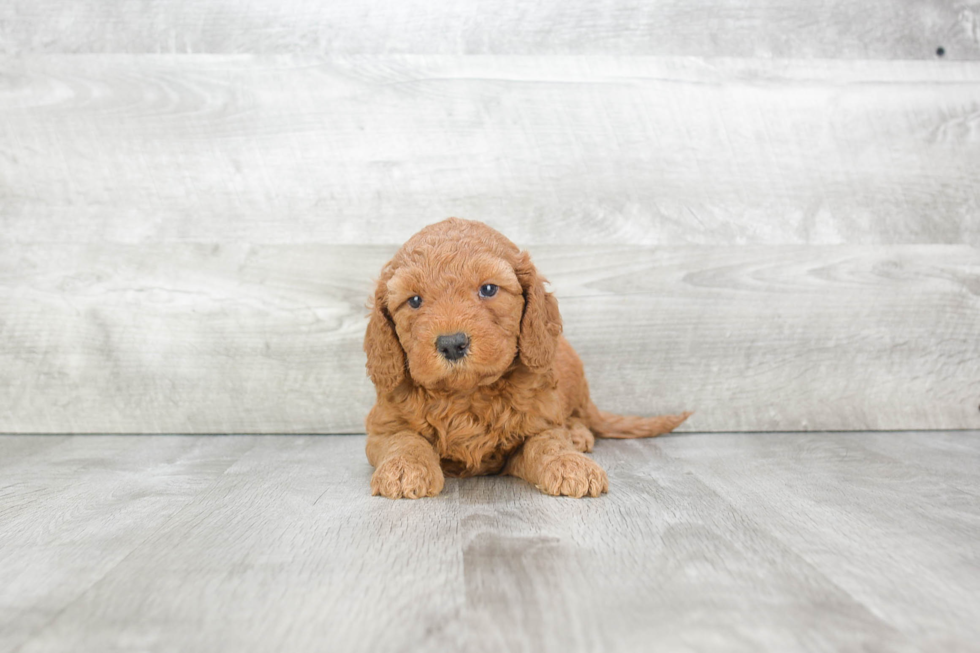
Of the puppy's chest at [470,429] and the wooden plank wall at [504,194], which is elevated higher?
the wooden plank wall at [504,194]

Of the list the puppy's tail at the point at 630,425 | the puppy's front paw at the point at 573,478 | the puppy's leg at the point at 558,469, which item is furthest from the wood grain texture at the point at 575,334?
the puppy's front paw at the point at 573,478

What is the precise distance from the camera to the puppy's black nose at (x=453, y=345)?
1.49 meters

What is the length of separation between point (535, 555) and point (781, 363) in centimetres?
150

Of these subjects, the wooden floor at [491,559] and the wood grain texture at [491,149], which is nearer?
the wooden floor at [491,559]

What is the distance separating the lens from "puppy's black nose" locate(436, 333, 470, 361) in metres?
1.49

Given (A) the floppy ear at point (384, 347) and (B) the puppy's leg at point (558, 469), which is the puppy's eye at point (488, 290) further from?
(B) the puppy's leg at point (558, 469)

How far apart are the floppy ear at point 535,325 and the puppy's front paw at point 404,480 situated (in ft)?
1.08

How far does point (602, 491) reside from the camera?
60.5 inches

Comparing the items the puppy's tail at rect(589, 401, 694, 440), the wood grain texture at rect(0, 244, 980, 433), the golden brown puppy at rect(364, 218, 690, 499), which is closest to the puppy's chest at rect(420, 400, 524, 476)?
the golden brown puppy at rect(364, 218, 690, 499)

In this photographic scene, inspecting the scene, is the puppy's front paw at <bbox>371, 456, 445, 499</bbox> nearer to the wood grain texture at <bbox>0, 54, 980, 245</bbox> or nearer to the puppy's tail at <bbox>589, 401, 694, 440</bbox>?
the puppy's tail at <bbox>589, 401, 694, 440</bbox>

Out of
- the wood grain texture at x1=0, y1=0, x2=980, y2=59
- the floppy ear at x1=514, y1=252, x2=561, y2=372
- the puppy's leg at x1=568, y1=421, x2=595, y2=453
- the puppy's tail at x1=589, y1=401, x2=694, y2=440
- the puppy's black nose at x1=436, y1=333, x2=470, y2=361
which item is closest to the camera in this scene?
the puppy's black nose at x1=436, y1=333, x2=470, y2=361

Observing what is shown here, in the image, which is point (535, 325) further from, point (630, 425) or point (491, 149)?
point (491, 149)

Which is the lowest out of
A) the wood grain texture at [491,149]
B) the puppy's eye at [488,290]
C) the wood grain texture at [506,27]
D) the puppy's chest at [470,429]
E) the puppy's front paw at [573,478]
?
the puppy's front paw at [573,478]

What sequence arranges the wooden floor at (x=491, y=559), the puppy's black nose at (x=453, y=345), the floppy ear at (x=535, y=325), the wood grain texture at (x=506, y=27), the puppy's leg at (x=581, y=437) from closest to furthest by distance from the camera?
1. the wooden floor at (x=491, y=559)
2. the puppy's black nose at (x=453, y=345)
3. the floppy ear at (x=535, y=325)
4. the puppy's leg at (x=581, y=437)
5. the wood grain texture at (x=506, y=27)
